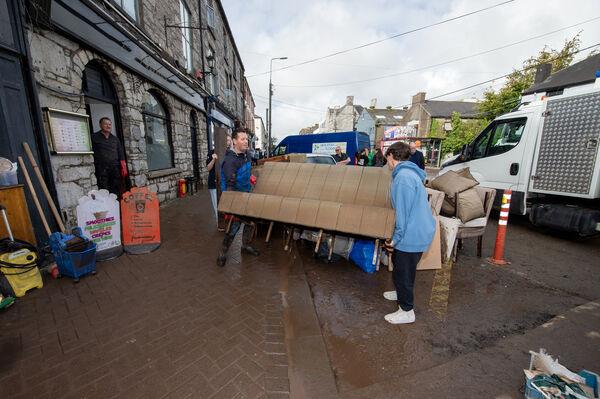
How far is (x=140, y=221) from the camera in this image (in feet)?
14.7

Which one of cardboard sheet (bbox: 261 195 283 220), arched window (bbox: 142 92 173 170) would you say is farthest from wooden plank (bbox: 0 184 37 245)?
arched window (bbox: 142 92 173 170)

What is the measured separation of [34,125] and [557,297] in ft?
24.3

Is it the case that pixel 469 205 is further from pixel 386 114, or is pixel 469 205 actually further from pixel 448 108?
pixel 386 114

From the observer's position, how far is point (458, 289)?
3.41 m

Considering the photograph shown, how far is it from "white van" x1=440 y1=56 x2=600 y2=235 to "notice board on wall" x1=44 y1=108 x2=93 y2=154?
342 inches

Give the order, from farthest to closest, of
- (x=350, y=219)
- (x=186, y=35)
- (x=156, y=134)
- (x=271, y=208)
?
(x=186, y=35) < (x=156, y=134) < (x=271, y=208) < (x=350, y=219)

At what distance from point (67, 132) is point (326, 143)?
1265 cm

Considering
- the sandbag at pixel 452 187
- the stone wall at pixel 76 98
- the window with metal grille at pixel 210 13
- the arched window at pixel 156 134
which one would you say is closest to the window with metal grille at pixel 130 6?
the stone wall at pixel 76 98

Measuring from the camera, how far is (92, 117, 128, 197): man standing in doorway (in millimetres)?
5074

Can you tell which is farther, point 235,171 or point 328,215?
point 235,171

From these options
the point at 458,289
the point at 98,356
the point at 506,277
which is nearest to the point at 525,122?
the point at 506,277

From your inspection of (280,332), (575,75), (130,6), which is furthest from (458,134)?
(280,332)

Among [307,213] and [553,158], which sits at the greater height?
[553,158]

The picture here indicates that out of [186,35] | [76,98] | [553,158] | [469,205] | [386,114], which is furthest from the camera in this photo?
[386,114]
